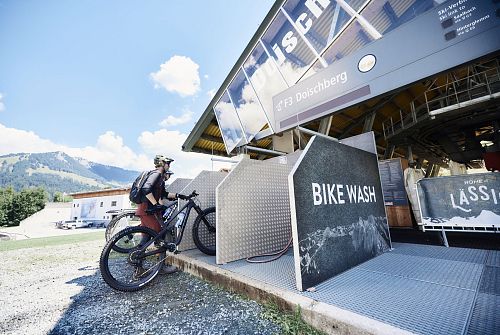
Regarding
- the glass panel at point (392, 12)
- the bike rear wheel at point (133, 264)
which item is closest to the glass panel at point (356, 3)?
the glass panel at point (392, 12)

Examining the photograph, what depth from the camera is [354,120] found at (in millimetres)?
8977

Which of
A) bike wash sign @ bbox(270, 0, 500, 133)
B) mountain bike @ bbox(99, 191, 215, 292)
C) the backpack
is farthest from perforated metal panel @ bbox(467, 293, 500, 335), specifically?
the backpack

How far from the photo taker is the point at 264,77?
7.11 m

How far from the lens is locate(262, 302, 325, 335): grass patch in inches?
70.9

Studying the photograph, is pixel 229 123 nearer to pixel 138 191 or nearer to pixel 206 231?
pixel 206 231

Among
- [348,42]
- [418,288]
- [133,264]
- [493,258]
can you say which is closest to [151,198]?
[133,264]

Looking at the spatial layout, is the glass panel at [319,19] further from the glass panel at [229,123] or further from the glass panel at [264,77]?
the glass panel at [229,123]

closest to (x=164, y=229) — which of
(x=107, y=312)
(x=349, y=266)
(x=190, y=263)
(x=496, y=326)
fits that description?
(x=190, y=263)

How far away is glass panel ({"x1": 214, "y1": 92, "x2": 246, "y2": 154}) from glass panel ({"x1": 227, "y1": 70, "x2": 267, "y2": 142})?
29cm

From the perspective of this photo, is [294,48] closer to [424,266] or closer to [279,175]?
[279,175]

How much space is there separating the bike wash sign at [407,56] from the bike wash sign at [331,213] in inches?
63.1

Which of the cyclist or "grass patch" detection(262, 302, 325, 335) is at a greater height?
the cyclist

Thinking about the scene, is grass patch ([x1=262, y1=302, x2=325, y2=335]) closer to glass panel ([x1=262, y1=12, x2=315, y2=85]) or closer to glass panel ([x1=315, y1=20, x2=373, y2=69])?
glass panel ([x1=315, y1=20, x2=373, y2=69])

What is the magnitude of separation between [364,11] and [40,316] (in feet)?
24.3
